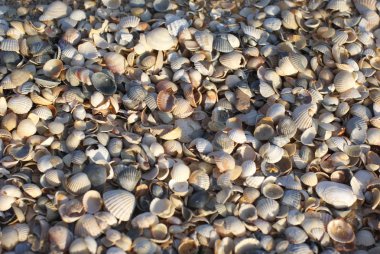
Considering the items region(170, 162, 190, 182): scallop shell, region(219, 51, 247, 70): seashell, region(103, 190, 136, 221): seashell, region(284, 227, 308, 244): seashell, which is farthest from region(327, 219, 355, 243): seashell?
region(219, 51, 247, 70): seashell

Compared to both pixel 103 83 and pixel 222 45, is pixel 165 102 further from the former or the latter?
pixel 222 45

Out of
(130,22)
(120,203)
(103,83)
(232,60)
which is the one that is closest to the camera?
(120,203)

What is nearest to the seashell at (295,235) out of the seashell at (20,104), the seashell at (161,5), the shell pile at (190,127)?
the shell pile at (190,127)

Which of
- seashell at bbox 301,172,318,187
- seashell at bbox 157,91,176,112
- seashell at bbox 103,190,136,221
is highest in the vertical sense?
seashell at bbox 157,91,176,112

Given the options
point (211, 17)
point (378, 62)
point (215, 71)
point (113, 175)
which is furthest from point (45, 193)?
point (378, 62)

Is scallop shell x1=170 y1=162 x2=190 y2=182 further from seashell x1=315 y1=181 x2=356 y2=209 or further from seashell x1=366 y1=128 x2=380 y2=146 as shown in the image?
seashell x1=366 y1=128 x2=380 y2=146

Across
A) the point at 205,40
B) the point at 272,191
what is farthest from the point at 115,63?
the point at 272,191

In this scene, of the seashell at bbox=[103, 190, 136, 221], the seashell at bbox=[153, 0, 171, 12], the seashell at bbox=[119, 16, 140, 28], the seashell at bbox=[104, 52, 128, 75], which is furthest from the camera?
the seashell at bbox=[153, 0, 171, 12]
